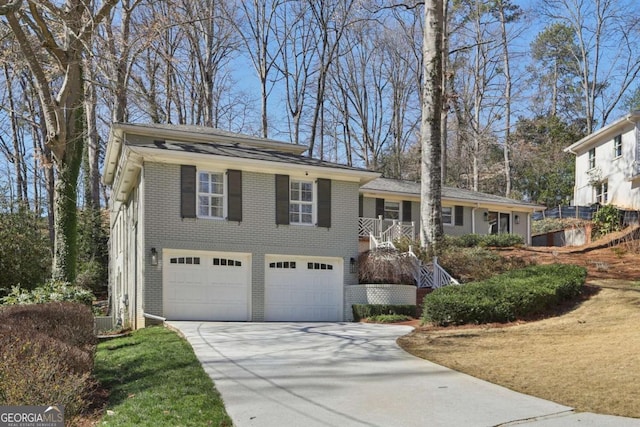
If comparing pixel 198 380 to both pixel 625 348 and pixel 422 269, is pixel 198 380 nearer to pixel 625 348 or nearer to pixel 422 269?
pixel 625 348

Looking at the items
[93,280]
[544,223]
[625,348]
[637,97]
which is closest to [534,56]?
[637,97]

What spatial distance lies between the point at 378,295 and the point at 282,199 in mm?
4107

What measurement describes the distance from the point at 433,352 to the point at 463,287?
4.68m

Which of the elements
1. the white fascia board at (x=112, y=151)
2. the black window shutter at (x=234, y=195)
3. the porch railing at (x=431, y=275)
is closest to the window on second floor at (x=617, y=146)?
the porch railing at (x=431, y=275)

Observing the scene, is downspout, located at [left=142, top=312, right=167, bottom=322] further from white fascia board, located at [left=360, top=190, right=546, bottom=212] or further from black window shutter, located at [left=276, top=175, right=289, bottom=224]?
white fascia board, located at [left=360, top=190, right=546, bottom=212]

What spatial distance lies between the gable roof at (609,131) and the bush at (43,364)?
93.1 ft

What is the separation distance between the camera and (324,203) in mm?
18219

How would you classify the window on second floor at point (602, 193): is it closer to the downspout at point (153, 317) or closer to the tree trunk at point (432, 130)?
the tree trunk at point (432, 130)

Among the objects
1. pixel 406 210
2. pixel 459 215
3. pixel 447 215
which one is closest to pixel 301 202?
pixel 406 210

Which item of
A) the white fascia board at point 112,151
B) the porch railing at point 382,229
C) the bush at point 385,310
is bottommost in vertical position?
the bush at point 385,310

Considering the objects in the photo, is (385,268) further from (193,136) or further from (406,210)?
(406,210)

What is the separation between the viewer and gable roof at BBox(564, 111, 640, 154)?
29.3 metres

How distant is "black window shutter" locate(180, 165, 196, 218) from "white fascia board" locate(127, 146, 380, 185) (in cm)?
26

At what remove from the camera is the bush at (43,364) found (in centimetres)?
573
